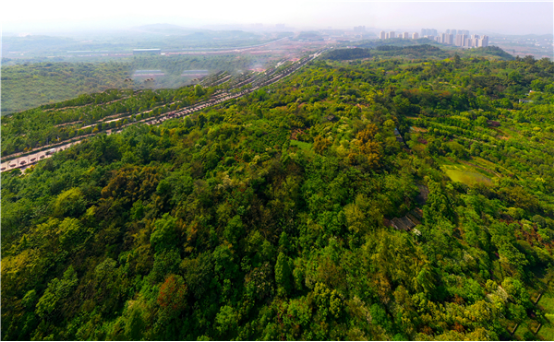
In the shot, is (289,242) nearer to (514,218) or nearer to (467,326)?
(467,326)

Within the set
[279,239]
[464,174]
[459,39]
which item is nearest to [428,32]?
[459,39]

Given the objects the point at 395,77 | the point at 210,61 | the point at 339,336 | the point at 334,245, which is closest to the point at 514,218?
the point at 334,245

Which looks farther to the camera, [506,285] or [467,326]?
[506,285]

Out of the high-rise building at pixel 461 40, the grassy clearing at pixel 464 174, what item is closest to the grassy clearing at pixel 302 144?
the grassy clearing at pixel 464 174

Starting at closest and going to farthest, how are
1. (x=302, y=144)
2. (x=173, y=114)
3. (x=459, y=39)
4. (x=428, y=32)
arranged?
1. (x=302, y=144)
2. (x=173, y=114)
3. (x=459, y=39)
4. (x=428, y=32)

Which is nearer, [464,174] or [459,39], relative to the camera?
[464,174]

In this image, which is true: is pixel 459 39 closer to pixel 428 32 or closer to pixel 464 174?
pixel 428 32

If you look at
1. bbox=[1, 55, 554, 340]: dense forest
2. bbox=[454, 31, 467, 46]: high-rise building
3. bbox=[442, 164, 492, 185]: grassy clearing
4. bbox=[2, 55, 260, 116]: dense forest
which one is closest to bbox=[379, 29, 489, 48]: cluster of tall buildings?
bbox=[454, 31, 467, 46]: high-rise building
